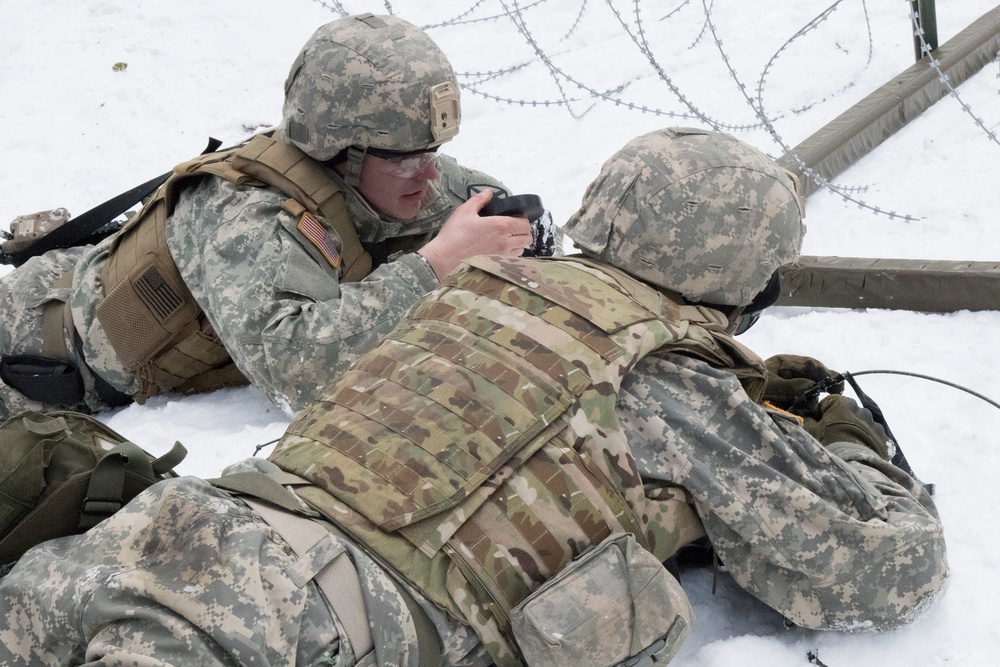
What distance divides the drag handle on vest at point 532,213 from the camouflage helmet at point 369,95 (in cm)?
28

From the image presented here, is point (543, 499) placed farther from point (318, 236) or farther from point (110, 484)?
point (318, 236)

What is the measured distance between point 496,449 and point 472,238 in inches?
56.7

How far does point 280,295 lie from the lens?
3.62m

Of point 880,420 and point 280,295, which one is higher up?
point 280,295

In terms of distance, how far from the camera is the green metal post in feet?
19.7

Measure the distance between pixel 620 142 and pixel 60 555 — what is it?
13.8 ft

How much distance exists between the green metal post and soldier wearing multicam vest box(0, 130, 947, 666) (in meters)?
3.86

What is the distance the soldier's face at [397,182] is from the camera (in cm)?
386

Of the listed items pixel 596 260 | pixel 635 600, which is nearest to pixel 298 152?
pixel 596 260

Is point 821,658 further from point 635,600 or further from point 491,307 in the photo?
point 491,307

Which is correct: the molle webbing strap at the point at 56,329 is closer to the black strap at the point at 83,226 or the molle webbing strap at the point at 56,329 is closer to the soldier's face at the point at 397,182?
the black strap at the point at 83,226

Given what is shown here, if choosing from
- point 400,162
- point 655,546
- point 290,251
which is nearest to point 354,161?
point 400,162

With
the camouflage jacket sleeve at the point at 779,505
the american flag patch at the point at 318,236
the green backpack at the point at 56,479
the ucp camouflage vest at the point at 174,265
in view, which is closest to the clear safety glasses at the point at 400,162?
the ucp camouflage vest at the point at 174,265

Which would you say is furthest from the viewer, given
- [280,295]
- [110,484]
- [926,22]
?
[926,22]
